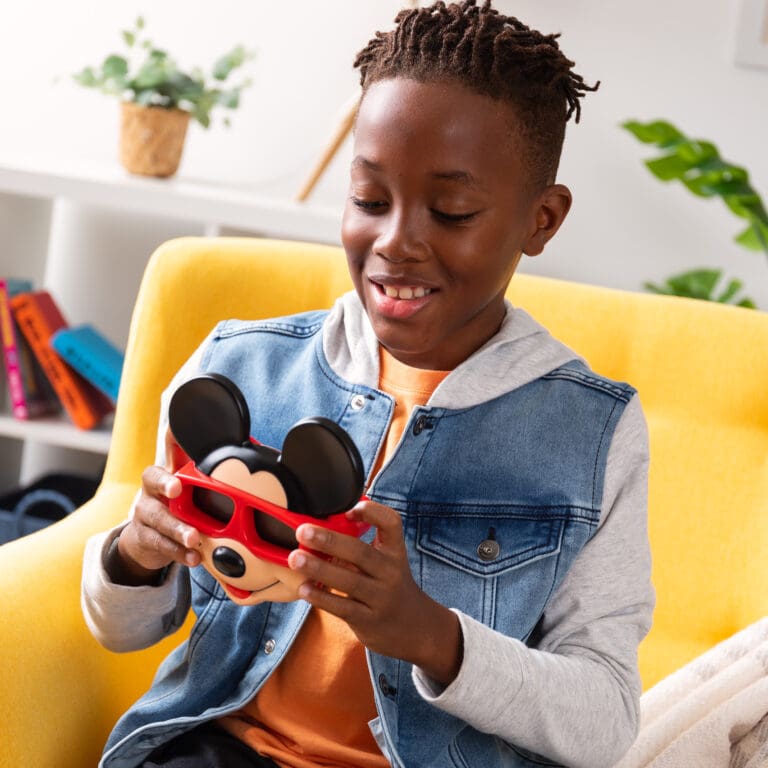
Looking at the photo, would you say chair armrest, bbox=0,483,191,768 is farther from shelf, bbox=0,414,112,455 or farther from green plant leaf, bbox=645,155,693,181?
green plant leaf, bbox=645,155,693,181

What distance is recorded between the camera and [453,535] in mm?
937

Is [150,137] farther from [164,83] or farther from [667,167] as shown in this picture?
[667,167]

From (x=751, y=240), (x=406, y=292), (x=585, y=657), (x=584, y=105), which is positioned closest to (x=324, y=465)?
(x=406, y=292)

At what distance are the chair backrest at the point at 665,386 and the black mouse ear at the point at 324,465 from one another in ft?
1.92

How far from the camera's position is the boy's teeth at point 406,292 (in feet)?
2.75

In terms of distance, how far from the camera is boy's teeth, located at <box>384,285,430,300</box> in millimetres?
837

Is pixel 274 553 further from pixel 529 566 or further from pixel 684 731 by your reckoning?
pixel 684 731

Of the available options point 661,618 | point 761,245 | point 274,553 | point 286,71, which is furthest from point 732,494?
point 286,71

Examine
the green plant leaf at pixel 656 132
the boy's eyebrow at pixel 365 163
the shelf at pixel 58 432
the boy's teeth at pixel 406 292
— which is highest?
the green plant leaf at pixel 656 132

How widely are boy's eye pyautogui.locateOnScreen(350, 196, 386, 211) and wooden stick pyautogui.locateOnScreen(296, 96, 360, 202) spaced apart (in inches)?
47.4

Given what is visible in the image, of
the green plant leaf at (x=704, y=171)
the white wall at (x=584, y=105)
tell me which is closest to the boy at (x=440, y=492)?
the green plant leaf at (x=704, y=171)

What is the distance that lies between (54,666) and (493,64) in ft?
2.00

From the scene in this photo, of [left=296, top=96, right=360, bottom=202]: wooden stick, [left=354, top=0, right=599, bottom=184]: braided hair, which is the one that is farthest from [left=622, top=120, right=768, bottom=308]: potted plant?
[left=354, top=0, right=599, bottom=184]: braided hair

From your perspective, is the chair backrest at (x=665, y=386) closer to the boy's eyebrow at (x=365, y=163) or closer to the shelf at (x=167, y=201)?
the boy's eyebrow at (x=365, y=163)
